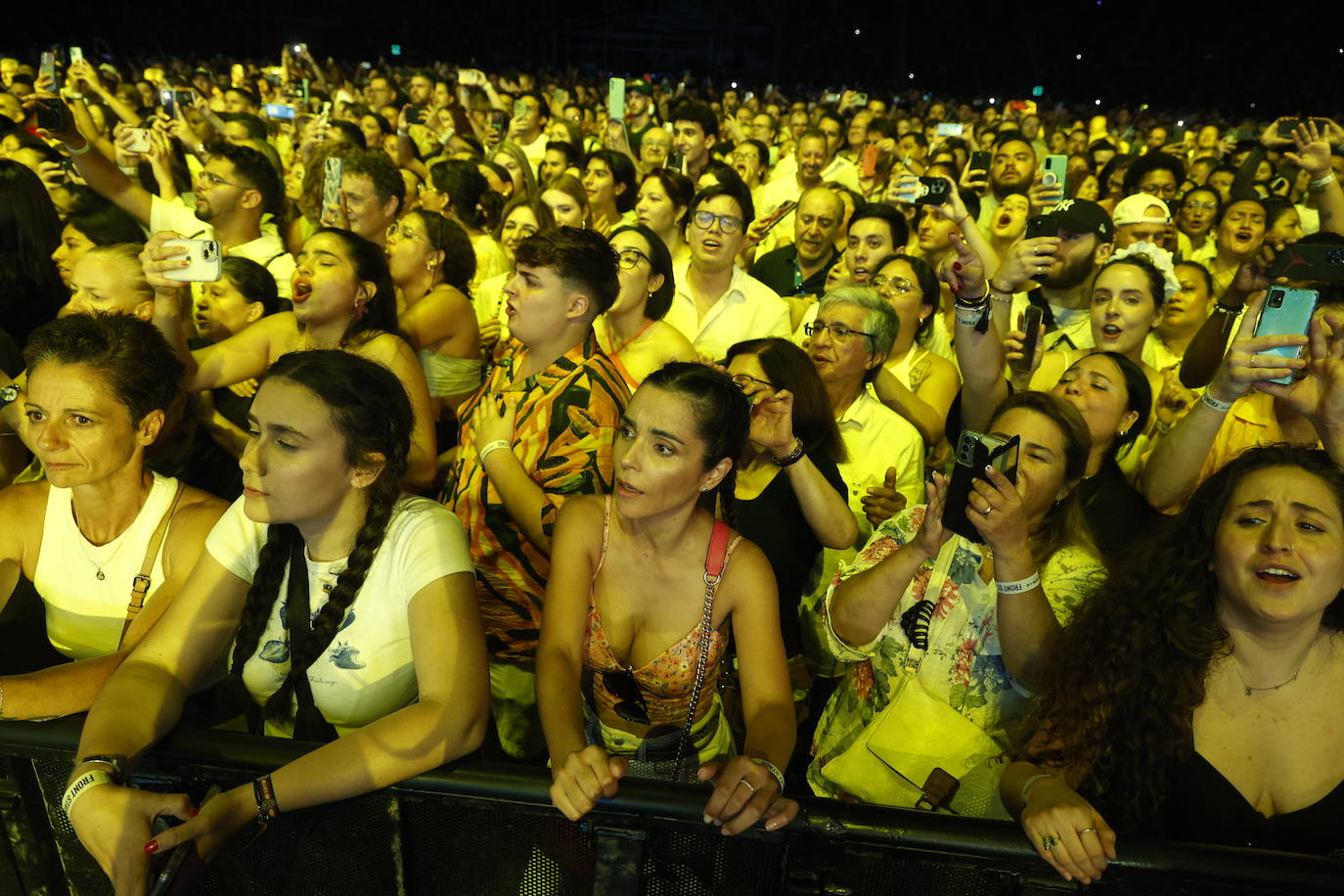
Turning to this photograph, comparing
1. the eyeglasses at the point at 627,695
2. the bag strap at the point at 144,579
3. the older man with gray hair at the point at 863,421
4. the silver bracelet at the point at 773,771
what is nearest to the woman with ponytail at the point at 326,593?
the bag strap at the point at 144,579

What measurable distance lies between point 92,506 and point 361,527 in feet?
2.40

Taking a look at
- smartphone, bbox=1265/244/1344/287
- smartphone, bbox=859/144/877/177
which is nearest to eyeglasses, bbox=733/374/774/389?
smartphone, bbox=1265/244/1344/287

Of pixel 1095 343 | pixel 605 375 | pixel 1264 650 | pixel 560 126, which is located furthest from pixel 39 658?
pixel 560 126

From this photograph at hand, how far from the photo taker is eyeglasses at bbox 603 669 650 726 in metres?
2.17

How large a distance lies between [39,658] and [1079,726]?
2.43 m

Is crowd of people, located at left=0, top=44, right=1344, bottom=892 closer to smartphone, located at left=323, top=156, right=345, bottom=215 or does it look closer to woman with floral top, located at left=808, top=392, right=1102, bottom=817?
woman with floral top, located at left=808, top=392, right=1102, bottom=817

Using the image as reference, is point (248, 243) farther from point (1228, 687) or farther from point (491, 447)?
point (1228, 687)

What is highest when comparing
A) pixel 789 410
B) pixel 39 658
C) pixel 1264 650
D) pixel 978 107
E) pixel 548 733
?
pixel 978 107

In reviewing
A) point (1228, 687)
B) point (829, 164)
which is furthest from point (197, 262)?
point (829, 164)

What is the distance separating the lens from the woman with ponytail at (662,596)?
6.91 feet

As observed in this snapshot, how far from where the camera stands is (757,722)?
194 centimetres

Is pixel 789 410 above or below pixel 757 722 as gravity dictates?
above

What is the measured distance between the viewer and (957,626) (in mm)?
2180

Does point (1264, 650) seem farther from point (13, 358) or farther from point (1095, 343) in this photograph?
point (13, 358)
